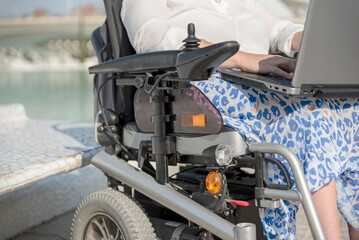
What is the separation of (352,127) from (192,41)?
1.54 feet

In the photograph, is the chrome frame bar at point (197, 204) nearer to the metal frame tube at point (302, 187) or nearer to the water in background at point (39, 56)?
the metal frame tube at point (302, 187)

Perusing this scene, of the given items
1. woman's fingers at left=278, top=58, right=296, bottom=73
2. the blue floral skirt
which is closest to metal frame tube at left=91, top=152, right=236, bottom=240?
the blue floral skirt

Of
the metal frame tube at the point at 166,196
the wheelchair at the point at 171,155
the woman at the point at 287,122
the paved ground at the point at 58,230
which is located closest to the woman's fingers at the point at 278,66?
the woman at the point at 287,122

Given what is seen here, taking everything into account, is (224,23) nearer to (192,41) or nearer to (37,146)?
(192,41)

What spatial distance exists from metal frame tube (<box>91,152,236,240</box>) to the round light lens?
5.7 inches

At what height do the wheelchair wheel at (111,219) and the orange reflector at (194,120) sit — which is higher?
the orange reflector at (194,120)

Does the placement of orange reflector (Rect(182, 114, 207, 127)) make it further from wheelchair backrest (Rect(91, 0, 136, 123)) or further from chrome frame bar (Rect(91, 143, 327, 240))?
wheelchair backrest (Rect(91, 0, 136, 123))

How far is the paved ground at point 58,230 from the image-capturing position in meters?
1.95

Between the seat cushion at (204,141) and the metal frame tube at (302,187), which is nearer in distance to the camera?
the metal frame tube at (302,187)

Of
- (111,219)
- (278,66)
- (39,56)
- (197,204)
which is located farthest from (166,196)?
(39,56)

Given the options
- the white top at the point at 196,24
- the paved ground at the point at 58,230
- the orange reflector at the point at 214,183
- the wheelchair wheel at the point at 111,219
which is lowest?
the paved ground at the point at 58,230

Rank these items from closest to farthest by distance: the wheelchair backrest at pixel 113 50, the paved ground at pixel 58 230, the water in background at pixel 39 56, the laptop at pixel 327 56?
1. the laptop at pixel 327 56
2. the wheelchair backrest at pixel 113 50
3. the paved ground at pixel 58 230
4. the water in background at pixel 39 56

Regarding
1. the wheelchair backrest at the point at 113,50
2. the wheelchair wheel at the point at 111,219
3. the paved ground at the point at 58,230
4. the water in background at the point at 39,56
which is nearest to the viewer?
the wheelchair wheel at the point at 111,219

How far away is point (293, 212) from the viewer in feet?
3.77
